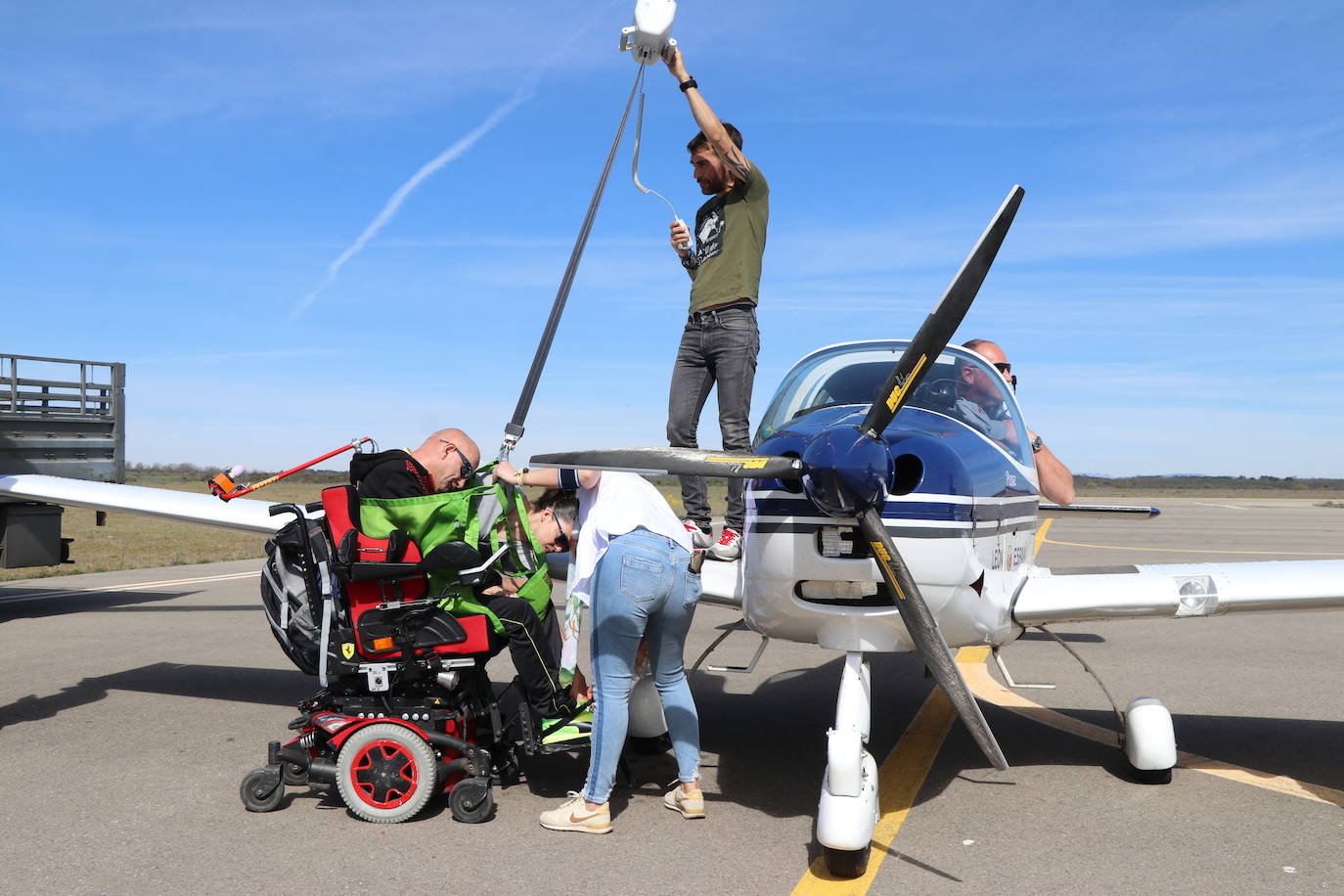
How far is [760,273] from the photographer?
5.21 m

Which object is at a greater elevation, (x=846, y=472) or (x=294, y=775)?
(x=846, y=472)

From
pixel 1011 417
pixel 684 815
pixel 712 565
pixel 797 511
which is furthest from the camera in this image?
pixel 712 565

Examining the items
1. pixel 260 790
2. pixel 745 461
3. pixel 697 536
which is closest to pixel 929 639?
pixel 745 461

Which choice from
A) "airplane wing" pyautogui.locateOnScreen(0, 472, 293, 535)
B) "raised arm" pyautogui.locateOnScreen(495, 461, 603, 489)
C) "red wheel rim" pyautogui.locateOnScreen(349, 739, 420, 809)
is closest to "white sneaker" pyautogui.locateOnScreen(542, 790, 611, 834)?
"red wheel rim" pyautogui.locateOnScreen(349, 739, 420, 809)

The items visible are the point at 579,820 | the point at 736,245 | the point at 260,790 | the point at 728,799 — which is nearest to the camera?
the point at 579,820

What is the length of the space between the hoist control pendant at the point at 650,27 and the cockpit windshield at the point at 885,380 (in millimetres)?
1720

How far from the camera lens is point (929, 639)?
383 cm

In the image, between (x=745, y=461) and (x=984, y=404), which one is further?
(x=984, y=404)

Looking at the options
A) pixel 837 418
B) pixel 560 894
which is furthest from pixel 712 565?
pixel 560 894

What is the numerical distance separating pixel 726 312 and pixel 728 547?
1.21m

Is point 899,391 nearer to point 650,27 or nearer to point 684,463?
point 684,463

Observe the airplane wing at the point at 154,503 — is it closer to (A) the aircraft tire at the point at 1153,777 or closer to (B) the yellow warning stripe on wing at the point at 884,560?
(B) the yellow warning stripe on wing at the point at 884,560

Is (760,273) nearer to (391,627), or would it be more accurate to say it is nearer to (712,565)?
(712,565)

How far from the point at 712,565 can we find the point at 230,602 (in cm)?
810
